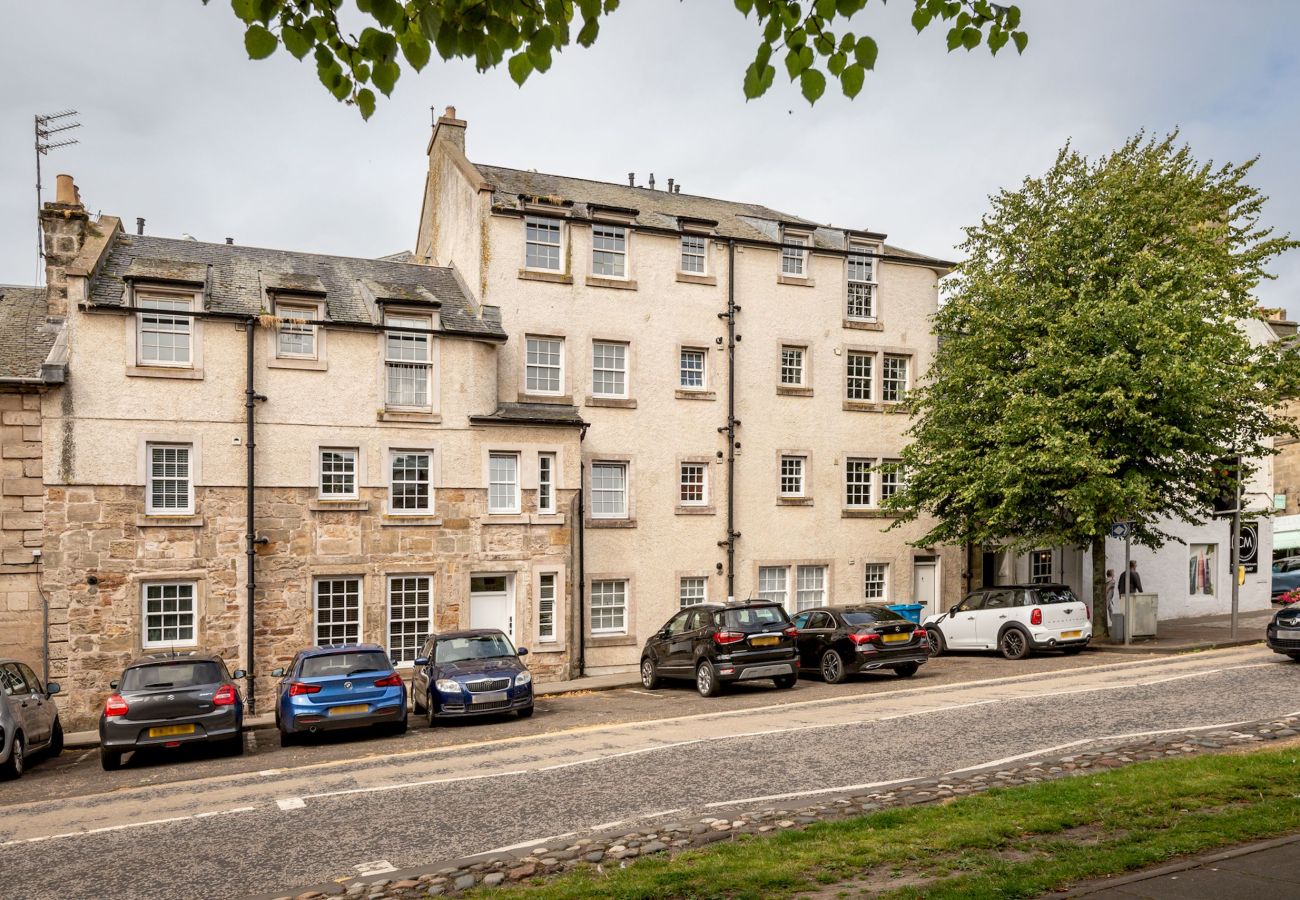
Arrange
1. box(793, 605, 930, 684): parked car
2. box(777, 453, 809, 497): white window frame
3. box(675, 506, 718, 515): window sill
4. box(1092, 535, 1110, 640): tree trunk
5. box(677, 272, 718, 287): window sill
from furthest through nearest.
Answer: box(777, 453, 809, 497): white window frame → box(677, 272, 718, 287): window sill → box(675, 506, 718, 515): window sill → box(1092, 535, 1110, 640): tree trunk → box(793, 605, 930, 684): parked car

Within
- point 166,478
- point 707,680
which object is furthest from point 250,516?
point 707,680

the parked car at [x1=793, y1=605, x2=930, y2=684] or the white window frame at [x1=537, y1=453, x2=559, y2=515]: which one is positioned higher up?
the white window frame at [x1=537, y1=453, x2=559, y2=515]

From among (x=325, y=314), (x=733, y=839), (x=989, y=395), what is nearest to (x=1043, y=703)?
(x=733, y=839)

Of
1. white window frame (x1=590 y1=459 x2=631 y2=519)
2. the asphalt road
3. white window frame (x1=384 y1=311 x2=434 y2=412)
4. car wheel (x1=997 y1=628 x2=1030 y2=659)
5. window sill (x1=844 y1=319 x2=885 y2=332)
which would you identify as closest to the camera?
the asphalt road

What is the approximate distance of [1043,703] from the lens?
15.9 m

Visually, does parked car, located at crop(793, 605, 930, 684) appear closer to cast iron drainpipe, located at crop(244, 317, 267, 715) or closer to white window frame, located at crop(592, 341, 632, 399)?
white window frame, located at crop(592, 341, 632, 399)

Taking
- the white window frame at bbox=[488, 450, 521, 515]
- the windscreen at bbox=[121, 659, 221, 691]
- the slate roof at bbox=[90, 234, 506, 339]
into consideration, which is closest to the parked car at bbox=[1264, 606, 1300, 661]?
the white window frame at bbox=[488, 450, 521, 515]

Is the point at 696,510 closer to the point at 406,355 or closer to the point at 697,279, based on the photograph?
the point at 697,279

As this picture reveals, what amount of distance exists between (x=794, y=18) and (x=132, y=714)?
14422 millimetres

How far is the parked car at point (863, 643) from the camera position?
21.1m

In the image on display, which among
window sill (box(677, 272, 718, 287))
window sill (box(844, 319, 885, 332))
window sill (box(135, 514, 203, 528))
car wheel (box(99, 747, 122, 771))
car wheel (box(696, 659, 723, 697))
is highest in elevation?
window sill (box(677, 272, 718, 287))

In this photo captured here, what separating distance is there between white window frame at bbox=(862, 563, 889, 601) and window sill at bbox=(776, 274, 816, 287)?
8285mm

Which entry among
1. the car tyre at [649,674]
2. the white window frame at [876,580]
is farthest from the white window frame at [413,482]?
the white window frame at [876,580]

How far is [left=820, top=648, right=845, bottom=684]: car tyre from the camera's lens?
70.2ft
